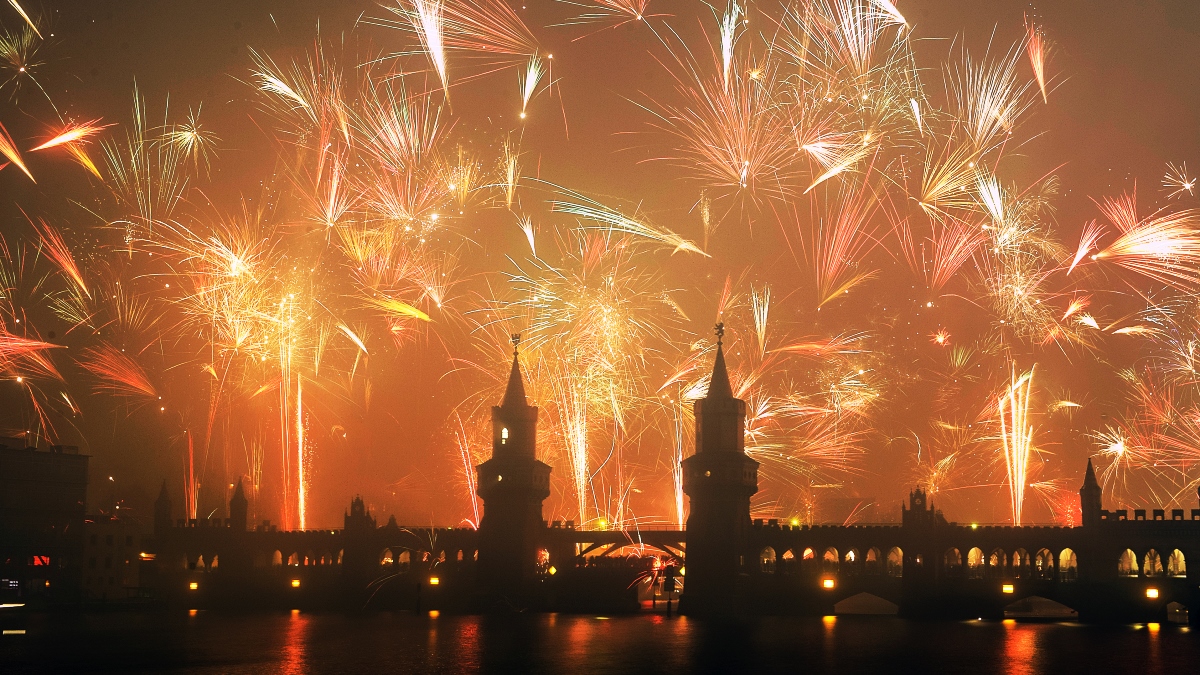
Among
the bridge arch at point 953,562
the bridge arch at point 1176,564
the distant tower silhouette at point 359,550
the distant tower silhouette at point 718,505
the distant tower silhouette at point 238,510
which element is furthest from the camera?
the distant tower silhouette at point 238,510

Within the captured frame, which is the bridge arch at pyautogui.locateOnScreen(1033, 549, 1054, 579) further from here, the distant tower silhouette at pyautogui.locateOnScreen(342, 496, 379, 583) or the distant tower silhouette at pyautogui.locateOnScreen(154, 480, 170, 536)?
the distant tower silhouette at pyautogui.locateOnScreen(154, 480, 170, 536)

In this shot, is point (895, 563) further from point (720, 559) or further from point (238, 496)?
point (238, 496)

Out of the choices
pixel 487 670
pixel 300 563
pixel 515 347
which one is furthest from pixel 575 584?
pixel 487 670

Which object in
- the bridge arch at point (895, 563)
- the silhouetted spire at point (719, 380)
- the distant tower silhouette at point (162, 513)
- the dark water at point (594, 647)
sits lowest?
the dark water at point (594, 647)

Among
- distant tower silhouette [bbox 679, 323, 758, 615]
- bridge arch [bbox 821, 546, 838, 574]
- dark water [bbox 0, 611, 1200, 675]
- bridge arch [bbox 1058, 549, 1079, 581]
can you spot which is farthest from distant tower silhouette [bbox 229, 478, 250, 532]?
bridge arch [bbox 1058, 549, 1079, 581]

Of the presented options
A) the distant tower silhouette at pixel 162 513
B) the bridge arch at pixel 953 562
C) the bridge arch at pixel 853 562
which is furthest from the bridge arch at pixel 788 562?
the distant tower silhouette at pixel 162 513

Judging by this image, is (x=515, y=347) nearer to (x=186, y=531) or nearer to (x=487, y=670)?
(x=186, y=531)

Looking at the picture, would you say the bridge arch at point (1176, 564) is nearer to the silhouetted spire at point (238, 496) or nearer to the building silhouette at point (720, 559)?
the building silhouette at point (720, 559)
